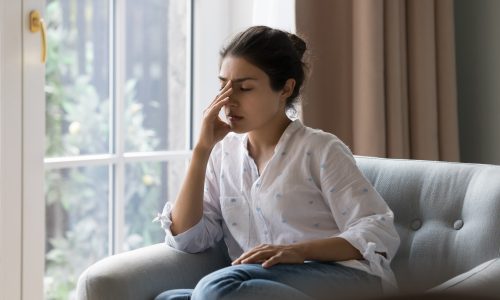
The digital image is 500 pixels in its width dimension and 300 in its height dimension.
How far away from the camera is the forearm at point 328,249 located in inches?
62.8

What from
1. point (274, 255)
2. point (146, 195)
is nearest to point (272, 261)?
point (274, 255)

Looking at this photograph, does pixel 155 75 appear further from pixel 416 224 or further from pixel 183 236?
pixel 416 224

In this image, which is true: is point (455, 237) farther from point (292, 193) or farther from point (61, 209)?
point (61, 209)

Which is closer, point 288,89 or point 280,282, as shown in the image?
point 280,282

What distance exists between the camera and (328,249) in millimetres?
1598

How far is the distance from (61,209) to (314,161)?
881mm

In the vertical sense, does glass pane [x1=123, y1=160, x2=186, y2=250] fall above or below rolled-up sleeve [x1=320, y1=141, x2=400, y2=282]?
below

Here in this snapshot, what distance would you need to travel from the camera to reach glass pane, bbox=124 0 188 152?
8.11 feet

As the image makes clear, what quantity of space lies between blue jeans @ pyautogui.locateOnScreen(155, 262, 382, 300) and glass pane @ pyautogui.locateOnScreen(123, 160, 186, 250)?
924 mm

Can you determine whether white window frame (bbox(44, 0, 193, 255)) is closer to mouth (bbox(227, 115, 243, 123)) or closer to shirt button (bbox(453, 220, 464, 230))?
mouth (bbox(227, 115, 243, 123))

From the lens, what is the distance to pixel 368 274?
1633 mm

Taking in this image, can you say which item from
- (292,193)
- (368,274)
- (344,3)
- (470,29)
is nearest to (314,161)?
(292,193)

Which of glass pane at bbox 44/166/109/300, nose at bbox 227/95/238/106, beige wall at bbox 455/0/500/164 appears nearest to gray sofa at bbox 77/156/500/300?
nose at bbox 227/95/238/106

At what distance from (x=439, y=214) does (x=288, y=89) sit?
455 millimetres
